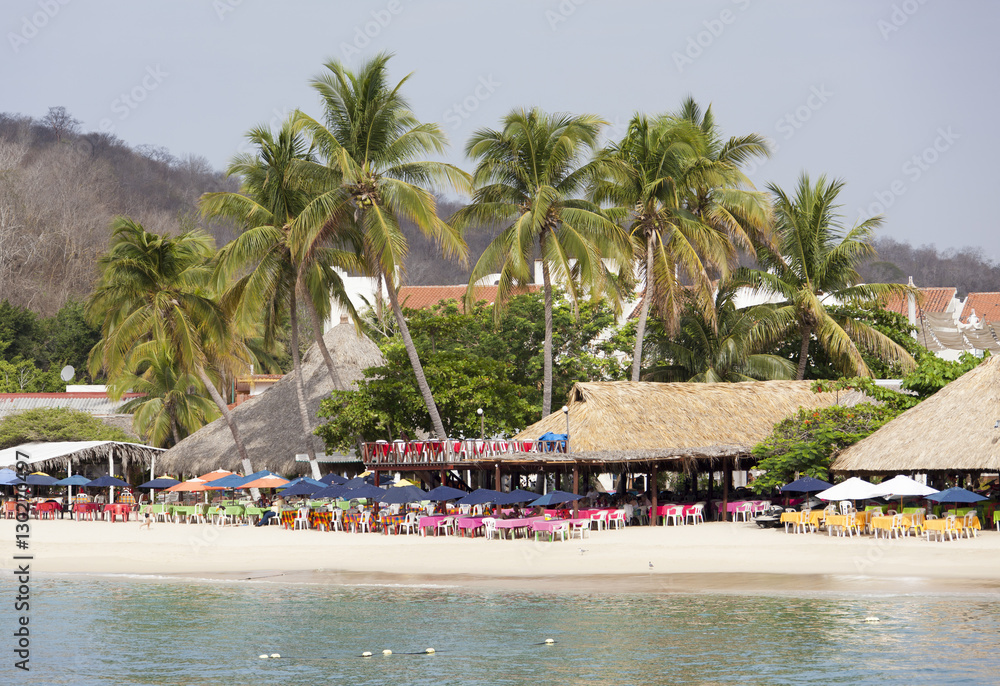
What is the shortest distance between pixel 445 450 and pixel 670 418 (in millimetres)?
6116

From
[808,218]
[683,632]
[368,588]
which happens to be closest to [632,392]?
[808,218]

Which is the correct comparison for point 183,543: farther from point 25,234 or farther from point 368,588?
point 25,234

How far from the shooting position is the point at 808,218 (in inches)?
1423

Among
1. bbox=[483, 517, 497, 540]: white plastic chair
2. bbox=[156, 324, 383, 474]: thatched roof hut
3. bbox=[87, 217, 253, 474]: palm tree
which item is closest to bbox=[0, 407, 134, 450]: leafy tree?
bbox=[156, 324, 383, 474]: thatched roof hut

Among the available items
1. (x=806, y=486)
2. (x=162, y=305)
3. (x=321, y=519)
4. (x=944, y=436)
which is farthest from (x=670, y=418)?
(x=162, y=305)

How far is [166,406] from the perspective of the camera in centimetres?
4647

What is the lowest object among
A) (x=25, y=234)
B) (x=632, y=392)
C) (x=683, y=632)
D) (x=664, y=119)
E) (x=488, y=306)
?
(x=683, y=632)

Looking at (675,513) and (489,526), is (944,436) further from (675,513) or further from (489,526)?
(489,526)

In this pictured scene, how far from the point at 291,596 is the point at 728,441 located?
1452 cm

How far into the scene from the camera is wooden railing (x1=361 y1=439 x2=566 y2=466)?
92.7 feet

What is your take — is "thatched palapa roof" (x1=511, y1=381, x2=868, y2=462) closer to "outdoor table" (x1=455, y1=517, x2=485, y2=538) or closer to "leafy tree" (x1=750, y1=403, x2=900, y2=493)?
"leafy tree" (x1=750, y1=403, x2=900, y2=493)

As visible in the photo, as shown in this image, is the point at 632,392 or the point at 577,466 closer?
the point at 577,466

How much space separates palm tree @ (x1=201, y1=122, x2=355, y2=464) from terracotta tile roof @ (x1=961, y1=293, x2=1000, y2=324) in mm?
53008

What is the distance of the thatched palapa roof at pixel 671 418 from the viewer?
27.9 meters
